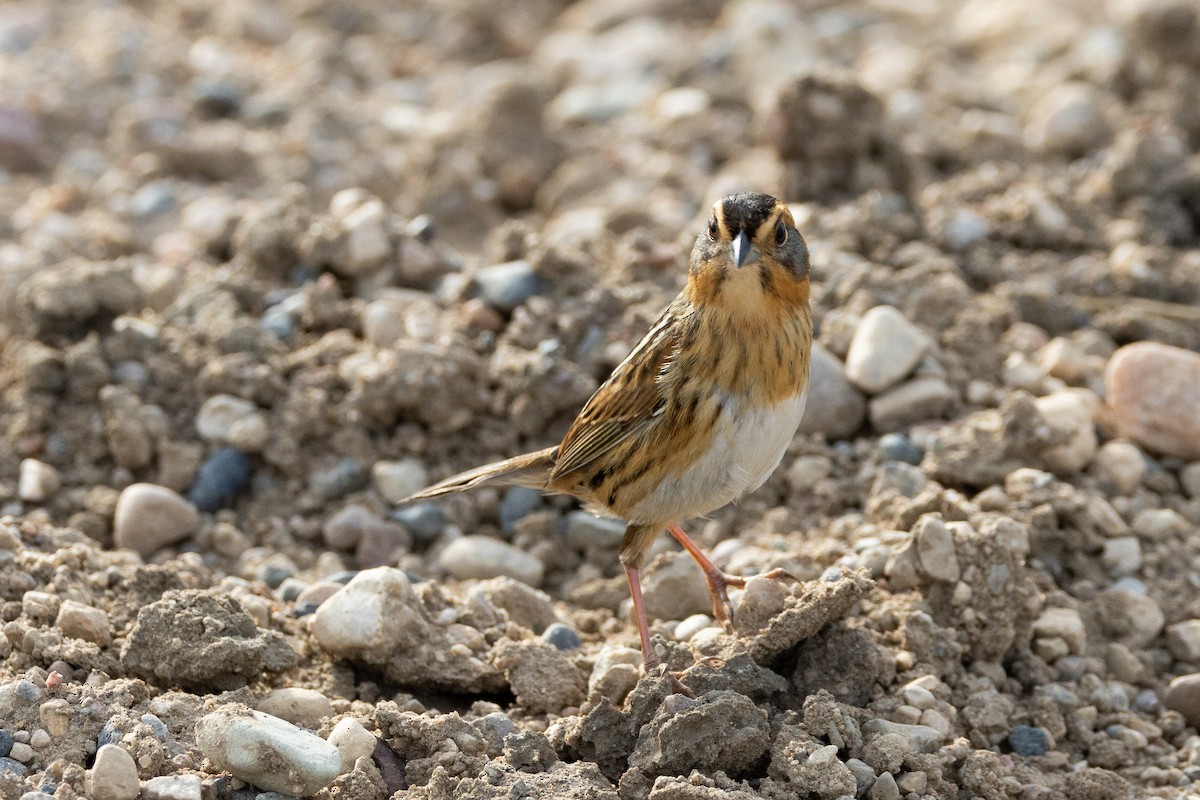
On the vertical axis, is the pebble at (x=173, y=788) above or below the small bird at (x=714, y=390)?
below

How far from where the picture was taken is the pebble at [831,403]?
21.5ft

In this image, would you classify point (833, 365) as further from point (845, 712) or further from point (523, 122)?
point (523, 122)

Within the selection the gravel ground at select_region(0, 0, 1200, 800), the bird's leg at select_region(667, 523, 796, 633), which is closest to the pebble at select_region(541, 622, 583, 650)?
the gravel ground at select_region(0, 0, 1200, 800)

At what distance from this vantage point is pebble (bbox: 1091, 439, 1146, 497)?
20.8ft

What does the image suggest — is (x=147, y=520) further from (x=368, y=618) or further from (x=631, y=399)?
(x=631, y=399)

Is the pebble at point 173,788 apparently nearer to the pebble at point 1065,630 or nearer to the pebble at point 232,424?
the pebble at point 232,424

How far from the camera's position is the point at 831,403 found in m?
6.55

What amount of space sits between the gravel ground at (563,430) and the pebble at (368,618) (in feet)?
0.05

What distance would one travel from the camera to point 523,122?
964cm

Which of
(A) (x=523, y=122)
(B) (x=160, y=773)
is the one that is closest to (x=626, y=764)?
(B) (x=160, y=773)

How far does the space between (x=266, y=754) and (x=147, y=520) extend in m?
2.15

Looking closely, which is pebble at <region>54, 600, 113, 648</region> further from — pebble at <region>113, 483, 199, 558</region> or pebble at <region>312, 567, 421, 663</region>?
pebble at <region>113, 483, 199, 558</region>

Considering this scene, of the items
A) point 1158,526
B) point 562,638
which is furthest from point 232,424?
point 1158,526

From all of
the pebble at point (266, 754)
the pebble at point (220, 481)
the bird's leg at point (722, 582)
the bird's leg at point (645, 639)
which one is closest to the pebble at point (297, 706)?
the pebble at point (266, 754)
